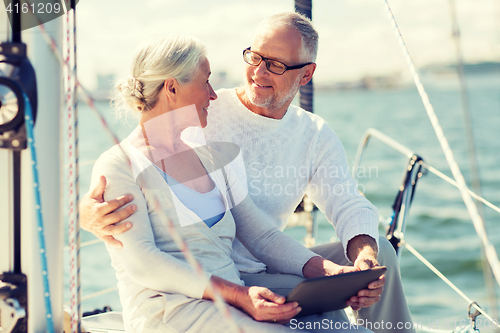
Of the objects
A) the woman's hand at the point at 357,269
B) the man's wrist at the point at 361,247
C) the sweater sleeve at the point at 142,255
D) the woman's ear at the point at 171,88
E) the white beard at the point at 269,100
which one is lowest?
the woman's hand at the point at 357,269

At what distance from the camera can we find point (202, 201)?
4.08 feet

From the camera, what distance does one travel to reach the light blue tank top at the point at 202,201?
3.90 feet

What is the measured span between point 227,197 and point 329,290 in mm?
397

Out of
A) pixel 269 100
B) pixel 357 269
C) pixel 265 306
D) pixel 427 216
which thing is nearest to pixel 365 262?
pixel 357 269

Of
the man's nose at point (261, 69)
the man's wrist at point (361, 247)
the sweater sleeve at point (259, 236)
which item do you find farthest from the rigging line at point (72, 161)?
the man's nose at point (261, 69)

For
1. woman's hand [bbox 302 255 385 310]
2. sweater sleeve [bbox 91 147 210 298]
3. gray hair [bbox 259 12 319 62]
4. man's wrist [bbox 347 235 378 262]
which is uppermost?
gray hair [bbox 259 12 319 62]

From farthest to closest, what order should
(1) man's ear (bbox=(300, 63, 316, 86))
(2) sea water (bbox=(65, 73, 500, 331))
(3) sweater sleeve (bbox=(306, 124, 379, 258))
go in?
(2) sea water (bbox=(65, 73, 500, 331)), (1) man's ear (bbox=(300, 63, 316, 86)), (3) sweater sleeve (bbox=(306, 124, 379, 258))

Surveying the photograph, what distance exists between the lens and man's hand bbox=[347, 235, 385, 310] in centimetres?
120

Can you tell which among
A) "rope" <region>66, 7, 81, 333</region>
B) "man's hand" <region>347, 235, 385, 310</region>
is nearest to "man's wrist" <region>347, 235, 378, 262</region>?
"man's hand" <region>347, 235, 385, 310</region>

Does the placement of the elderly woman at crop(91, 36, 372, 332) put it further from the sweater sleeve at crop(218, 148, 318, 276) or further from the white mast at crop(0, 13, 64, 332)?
the white mast at crop(0, 13, 64, 332)

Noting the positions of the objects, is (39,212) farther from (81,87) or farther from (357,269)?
(357,269)

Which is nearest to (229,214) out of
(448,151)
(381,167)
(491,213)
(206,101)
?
(206,101)

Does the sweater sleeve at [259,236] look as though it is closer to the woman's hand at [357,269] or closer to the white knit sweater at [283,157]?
the woman's hand at [357,269]

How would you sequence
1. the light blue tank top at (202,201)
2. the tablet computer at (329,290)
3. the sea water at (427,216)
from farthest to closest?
1. the sea water at (427,216)
2. the light blue tank top at (202,201)
3. the tablet computer at (329,290)
